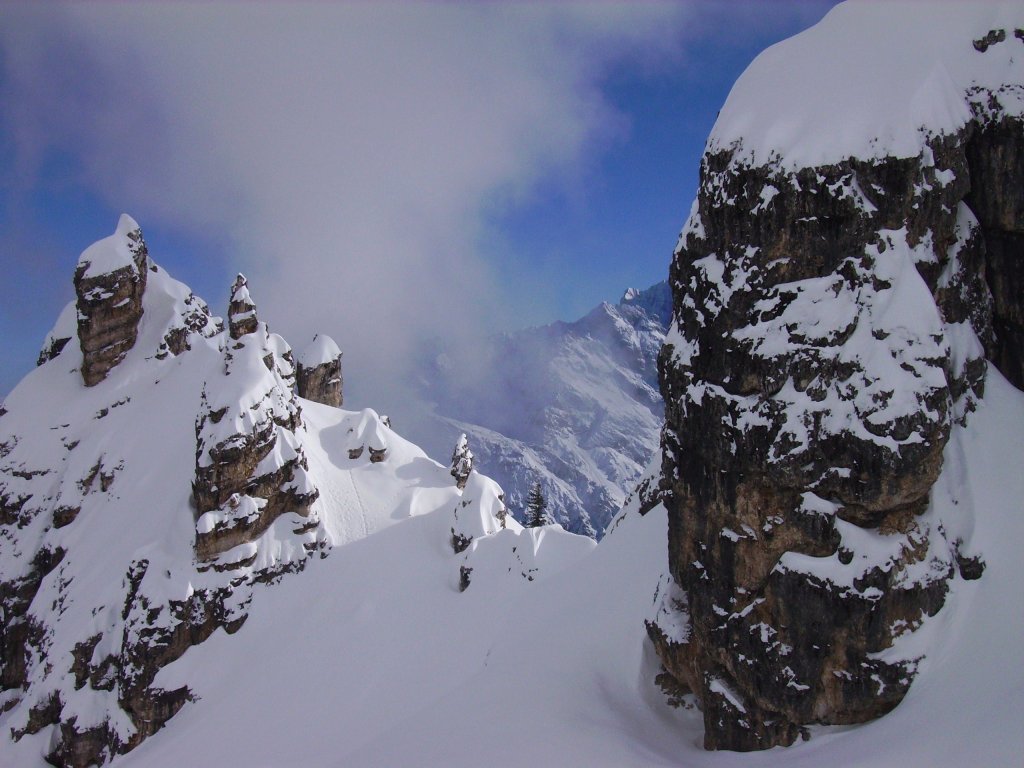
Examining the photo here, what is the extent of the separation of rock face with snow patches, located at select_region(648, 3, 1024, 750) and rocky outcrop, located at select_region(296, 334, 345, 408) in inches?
2175

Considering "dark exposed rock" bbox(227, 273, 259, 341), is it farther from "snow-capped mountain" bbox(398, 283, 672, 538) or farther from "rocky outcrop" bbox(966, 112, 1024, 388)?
"snow-capped mountain" bbox(398, 283, 672, 538)

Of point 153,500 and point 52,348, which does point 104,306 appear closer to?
point 52,348

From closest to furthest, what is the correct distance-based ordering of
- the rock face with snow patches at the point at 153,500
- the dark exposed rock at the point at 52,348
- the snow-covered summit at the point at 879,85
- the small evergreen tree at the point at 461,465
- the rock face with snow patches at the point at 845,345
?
the rock face with snow patches at the point at 845,345 → the snow-covered summit at the point at 879,85 → the rock face with snow patches at the point at 153,500 → the small evergreen tree at the point at 461,465 → the dark exposed rock at the point at 52,348

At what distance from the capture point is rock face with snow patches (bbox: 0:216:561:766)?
39.3 metres

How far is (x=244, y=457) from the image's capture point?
138ft

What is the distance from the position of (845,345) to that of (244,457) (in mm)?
37622

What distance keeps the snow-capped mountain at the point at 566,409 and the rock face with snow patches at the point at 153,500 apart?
69.5 m

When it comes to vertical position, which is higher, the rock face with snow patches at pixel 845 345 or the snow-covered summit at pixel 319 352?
the snow-covered summit at pixel 319 352

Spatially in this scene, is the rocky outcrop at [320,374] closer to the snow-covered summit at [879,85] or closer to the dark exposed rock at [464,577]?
the dark exposed rock at [464,577]

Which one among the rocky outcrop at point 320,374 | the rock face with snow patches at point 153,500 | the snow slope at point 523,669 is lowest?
the snow slope at point 523,669

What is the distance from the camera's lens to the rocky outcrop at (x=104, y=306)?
56.3 metres

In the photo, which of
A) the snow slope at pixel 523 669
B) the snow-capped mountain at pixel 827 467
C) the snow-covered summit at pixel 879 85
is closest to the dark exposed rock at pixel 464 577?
the snow slope at pixel 523 669

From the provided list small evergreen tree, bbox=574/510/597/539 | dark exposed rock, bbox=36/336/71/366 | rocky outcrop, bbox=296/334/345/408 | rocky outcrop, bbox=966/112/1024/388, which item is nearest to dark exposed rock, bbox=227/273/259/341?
rocky outcrop, bbox=296/334/345/408

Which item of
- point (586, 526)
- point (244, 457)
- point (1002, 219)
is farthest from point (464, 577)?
point (586, 526)
